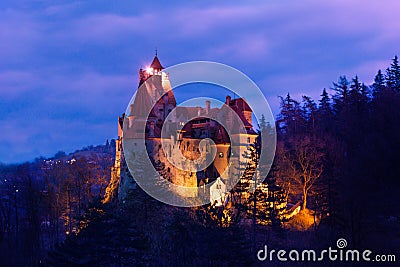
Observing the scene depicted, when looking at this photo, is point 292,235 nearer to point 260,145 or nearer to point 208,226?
point 260,145

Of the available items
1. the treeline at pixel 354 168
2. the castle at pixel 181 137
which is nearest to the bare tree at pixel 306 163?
the treeline at pixel 354 168

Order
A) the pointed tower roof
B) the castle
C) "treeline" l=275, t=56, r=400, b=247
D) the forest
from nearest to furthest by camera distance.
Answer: the forest < "treeline" l=275, t=56, r=400, b=247 < the castle < the pointed tower roof

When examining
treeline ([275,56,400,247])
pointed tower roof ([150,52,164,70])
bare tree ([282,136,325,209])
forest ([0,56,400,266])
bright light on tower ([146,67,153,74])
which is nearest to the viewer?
forest ([0,56,400,266])

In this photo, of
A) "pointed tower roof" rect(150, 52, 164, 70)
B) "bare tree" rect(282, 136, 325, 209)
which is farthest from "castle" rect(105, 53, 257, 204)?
"bare tree" rect(282, 136, 325, 209)

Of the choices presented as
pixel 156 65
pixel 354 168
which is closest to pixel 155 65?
pixel 156 65

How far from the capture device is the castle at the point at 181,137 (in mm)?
50844

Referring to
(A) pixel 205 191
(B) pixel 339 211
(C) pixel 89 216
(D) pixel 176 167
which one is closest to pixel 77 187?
(D) pixel 176 167

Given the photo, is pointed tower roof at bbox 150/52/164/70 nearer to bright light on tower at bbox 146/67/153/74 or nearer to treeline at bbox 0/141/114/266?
bright light on tower at bbox 146/67/153/74

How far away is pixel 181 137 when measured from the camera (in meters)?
54.7

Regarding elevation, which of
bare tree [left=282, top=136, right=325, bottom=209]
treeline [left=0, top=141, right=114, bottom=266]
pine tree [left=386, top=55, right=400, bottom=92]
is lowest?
treeline [left=0, top=141, right=114, bottom=266]

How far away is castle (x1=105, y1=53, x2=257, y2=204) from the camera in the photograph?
50.8 meters

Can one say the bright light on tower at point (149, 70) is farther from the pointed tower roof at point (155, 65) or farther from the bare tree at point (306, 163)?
the bare tree at point (306, 163)

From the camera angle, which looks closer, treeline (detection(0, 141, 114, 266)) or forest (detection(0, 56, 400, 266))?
forest (detection(0, 56, 400, 266))

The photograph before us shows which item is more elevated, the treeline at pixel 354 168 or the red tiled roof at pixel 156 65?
the red tiled roof at pixel 156 65
